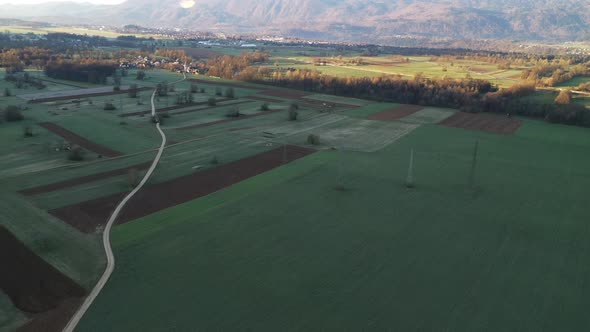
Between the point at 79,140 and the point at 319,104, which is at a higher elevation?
the point at 319,104

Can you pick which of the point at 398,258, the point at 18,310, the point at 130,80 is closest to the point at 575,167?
the point at 398,258

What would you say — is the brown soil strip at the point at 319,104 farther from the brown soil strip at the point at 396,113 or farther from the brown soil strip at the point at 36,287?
the brown soil strip at the point at 36,287

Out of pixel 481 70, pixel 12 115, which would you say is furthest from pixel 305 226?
pixel 481 70

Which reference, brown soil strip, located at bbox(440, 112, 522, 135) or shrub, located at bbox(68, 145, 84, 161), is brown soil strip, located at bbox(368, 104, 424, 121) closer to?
brown soil strip, located at bbox(440, 112, 522, 135)

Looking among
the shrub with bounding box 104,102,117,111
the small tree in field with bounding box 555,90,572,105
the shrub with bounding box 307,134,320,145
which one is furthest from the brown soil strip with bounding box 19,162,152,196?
the small tree in field with bounding box 555,90,572,105

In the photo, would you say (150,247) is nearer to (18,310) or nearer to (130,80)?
(18,310)

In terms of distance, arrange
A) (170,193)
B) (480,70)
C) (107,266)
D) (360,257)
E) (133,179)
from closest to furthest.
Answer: (107,266) < (360,257) < (170,193) < (133,179) < (480,70)

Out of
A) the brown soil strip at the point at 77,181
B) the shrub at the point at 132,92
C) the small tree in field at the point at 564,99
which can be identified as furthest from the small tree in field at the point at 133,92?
the small tree in field at the point at 564,99

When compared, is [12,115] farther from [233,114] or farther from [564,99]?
[564,99]
